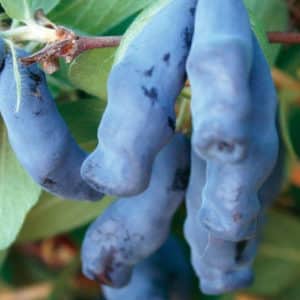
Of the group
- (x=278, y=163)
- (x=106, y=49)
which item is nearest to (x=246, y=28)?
(x=106, y=49)

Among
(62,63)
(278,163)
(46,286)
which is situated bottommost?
(46,286)

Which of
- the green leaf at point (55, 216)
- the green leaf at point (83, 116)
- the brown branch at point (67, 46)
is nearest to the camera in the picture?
the brown branch at point (67, 46)

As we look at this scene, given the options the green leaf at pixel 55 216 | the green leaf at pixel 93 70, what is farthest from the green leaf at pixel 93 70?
the green leaf at pixel 55 216

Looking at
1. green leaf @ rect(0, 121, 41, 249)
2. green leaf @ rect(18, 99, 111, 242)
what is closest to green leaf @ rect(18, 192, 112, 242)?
green leaf @ rect(18, 99, 111, 242)

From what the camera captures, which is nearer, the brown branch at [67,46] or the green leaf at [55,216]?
the brown branch at [67,46]

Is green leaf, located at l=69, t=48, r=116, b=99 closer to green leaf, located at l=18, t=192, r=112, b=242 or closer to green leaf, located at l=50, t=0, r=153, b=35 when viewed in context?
green leaf, located at l=50, t=0, r=153, b=35

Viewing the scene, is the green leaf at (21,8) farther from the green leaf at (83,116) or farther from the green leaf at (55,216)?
the green leaf at (55,216)

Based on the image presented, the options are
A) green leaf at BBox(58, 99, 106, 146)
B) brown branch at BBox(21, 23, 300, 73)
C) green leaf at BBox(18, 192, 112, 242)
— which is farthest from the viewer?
green leaf at BBox(18, 192, 112, 242)

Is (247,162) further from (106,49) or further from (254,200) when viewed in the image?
(106,49)

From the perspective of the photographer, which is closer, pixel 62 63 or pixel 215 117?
pixel 215 117
